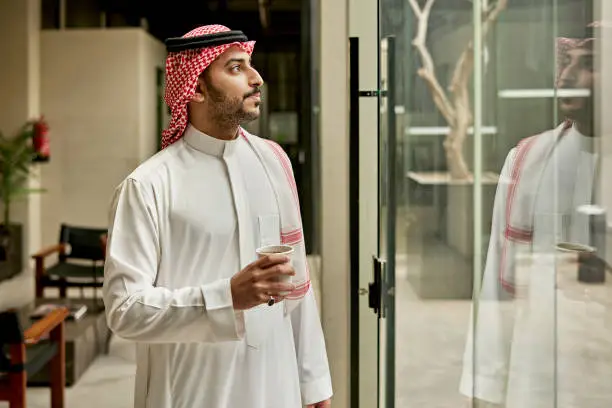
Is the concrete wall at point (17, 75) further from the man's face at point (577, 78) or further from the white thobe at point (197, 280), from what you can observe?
the man's face at point (577, 78)

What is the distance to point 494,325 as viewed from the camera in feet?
4.14

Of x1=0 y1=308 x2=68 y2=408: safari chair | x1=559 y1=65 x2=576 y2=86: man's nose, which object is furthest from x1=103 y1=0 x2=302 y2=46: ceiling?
x1=559 y1=65 x2=576 y2=86: man's nose

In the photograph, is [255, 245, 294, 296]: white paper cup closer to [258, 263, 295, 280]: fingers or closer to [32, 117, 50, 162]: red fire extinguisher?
[258, 263, 295, 280]: fingers

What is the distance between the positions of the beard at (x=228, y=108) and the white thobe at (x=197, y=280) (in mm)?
60

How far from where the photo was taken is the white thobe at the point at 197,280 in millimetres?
1469

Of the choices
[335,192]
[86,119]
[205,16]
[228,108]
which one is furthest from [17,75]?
[228,108]

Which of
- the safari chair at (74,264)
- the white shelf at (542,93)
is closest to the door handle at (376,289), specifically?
the white shelf at (542,93)

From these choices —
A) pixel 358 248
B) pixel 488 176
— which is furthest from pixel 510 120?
pixel 358 248

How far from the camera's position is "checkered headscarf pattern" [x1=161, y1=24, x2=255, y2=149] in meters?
1.58

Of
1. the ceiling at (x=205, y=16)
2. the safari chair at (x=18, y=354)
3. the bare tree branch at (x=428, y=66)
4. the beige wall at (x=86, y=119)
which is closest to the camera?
the bare tree branch at (x=428, y=66)

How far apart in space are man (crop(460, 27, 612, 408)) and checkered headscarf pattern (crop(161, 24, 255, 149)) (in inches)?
26.9

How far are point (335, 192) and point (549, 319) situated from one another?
1684 millimetres

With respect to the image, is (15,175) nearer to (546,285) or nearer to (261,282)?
(261,282)

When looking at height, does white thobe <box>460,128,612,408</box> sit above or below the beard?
below
